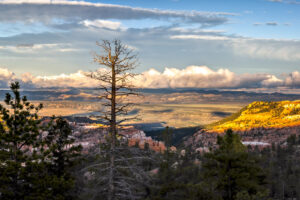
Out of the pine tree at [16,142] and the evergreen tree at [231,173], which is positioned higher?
the pine tree at [16,142]

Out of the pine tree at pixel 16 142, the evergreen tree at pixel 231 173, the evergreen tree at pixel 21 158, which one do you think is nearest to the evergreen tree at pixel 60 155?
the evergreen tree at pixel 21 158

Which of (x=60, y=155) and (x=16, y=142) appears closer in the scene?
(x=16, y=142)

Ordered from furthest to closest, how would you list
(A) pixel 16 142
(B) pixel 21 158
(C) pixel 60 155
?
(C) pixel 60 155 < (A) pixel 16 142 < (B) pixel 21 158

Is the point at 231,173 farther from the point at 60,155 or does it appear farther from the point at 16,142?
the point at 16,142

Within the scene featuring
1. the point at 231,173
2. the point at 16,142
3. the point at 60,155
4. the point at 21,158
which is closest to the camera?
the point at 21,158

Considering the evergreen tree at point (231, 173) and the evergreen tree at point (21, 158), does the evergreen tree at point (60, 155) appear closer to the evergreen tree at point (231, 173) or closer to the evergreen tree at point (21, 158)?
the evergreen tree at point (21, 158)

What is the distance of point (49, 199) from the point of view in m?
34.9

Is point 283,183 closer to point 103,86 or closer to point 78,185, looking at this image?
point 78,185

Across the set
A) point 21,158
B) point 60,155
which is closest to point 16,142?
point 21,158

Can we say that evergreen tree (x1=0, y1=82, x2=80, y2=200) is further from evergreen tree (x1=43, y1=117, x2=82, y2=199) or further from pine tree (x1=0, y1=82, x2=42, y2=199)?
evergreen tree (x1=43, y1=117, x2=82, y2=199)

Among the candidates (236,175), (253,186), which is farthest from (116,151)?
(253,186)

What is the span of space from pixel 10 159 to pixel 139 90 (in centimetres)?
1573

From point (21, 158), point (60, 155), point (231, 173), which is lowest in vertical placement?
point (231, 173)

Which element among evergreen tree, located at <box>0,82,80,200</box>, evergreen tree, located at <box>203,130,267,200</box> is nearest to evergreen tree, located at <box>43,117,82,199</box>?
evergreen tree, located at <box>0,82,80,200</box>
